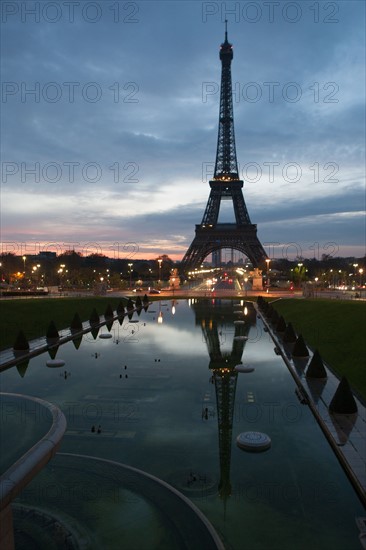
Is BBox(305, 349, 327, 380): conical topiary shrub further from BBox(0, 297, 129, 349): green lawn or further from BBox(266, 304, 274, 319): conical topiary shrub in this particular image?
BBox(266, 304, 274, 319): conical topiary shrub

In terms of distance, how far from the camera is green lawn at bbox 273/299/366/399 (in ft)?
66.5

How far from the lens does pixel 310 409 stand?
15.5 metres

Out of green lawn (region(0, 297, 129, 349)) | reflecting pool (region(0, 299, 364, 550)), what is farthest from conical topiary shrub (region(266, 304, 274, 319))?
green lawn (region(0, 297, 129, 349))

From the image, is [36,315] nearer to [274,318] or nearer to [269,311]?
[274,318]

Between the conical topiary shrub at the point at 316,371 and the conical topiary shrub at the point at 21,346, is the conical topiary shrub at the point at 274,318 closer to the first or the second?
the conical topiary shrub at the point at 316,371

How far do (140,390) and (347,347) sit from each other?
1281 cm

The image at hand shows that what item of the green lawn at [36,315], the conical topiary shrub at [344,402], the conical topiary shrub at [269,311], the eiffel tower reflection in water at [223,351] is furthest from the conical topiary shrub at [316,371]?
the conical topiary shrub at [269,311]

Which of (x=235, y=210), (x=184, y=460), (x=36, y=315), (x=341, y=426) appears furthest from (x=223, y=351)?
(x=235, y=210)

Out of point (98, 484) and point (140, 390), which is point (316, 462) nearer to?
point (98, 484)

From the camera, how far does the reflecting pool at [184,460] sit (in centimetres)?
870

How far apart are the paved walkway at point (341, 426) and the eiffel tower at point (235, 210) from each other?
83286 millimetres

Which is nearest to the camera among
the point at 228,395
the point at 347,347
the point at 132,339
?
the point at 228,395

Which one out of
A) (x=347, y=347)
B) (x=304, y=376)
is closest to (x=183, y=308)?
(x=347, y=347)

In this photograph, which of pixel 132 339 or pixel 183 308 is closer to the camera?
pixel 132 339
